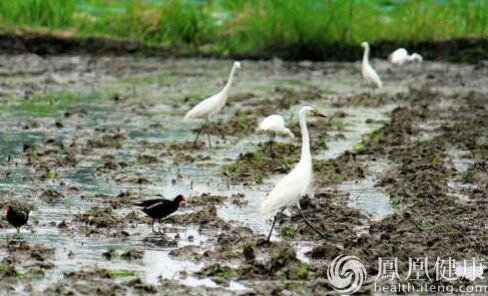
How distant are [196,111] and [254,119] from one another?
2590mm

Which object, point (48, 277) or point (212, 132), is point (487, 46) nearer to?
point (212, 132)

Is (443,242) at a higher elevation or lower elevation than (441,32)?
lower

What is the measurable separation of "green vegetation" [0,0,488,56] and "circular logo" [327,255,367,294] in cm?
2022

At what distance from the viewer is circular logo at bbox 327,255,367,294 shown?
A: 28.3 ft

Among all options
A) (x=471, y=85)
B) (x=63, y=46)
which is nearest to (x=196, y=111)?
(x=471, y=85)

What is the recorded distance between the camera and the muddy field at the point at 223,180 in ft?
30.2

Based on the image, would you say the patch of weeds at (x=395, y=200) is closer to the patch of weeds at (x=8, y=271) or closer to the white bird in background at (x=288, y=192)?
the white bird in background at (x=288, y=192)

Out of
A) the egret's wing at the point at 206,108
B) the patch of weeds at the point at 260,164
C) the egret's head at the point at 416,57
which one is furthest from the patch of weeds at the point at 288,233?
the egret's head at the point at 416,57

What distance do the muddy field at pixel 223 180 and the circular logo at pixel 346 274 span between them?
0.28 ft

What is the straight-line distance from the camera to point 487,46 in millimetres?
29828

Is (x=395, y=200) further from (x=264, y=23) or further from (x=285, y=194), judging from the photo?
(x=264, y=23)

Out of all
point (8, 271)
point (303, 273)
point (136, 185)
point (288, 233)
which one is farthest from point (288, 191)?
point (136, 185)

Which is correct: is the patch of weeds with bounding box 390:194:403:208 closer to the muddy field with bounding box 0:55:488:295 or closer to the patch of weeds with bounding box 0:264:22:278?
the muddy field with bounding box 0:55:488:295

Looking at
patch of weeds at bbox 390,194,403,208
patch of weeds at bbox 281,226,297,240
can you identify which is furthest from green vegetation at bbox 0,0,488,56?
patch of weeds at bbox 281,226,297,240
